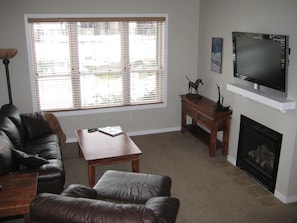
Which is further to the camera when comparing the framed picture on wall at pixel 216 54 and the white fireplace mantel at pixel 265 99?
the framed picture on wall at pixel 216 54

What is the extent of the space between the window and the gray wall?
0.83m

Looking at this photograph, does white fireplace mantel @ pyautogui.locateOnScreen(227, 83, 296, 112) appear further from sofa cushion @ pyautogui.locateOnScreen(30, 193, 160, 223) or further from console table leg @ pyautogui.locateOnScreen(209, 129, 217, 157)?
sofa cushion @ pyautogui.locateOnScreen(30, 193, 160, 223)

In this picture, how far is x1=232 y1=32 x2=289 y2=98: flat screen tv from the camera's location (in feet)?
11.1

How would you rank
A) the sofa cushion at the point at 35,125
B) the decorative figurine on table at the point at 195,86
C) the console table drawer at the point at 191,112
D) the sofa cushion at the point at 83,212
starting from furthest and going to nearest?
the decorative figurine on table at the point at 195,86 < the console table drawer at the point at 191,112 < the sofa cushion at the point at 35,125 < the sofa cushion at the point at 83,212

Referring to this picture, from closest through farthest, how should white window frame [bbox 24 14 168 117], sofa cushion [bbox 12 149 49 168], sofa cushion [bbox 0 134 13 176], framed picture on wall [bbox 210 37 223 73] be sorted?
1. sofa cushion [bbox 0 134 13 176]
2. sofa cushion [bbox 12 149 49 168]
3. white window frame [bbox 24 14 168 117]
4. framed picture on wall [bbox 210 37 223 73]

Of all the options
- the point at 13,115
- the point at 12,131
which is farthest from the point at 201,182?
the point at 13,115

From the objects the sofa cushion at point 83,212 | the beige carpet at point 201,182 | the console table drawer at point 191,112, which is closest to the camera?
the sofa cushion at point 83,212

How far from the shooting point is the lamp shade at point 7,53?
4518 millimetres

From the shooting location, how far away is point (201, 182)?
420 cm

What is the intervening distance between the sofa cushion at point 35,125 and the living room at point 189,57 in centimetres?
74

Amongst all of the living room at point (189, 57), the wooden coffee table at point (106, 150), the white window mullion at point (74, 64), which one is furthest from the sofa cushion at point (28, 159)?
the white window mullion at point (74, 64)

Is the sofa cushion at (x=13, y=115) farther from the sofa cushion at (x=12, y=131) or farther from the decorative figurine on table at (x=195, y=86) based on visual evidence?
the decorative figurine on table at (x=195, y=86)

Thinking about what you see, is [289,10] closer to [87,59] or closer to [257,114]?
[257,114]

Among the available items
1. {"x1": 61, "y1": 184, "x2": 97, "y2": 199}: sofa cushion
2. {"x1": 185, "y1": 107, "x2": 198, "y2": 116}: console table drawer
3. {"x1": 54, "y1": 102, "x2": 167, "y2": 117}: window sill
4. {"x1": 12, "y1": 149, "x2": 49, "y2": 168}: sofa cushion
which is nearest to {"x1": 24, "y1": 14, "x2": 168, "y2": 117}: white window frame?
{"x1": 54, "y1": 102, "x2": 167, "y2": 117}: window sill
